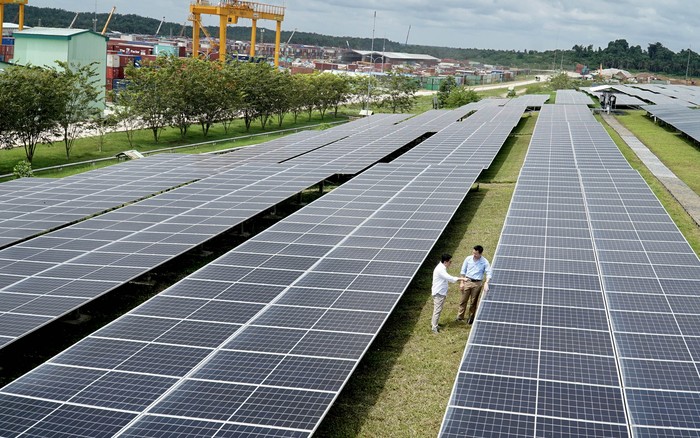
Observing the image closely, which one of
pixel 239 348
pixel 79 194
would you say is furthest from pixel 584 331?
pixel 79 194

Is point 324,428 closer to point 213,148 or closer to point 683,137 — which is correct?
point 213,148

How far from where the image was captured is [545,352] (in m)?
13.6

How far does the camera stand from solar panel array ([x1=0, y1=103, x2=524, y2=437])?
11.1 meters

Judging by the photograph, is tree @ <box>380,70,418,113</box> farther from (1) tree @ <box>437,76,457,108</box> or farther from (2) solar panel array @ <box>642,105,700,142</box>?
(2) solar panel array @ <box>642,105,700,142</box>

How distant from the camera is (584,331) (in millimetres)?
14555

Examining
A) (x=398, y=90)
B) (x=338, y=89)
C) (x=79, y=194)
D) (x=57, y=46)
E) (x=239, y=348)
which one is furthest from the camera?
(x=398, y=90)

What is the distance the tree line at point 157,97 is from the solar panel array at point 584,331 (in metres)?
34.5

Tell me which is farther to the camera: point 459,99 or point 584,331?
point 459,99

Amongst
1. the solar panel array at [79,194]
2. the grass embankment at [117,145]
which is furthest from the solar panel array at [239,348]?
the grass embankment at [117,145]

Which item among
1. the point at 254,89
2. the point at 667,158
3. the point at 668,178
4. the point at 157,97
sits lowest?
the point at 668,178

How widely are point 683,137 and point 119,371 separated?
2121 inches

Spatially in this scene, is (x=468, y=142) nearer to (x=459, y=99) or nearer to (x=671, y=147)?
(x=671, y=147)

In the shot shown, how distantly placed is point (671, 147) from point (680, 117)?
48.5 ft

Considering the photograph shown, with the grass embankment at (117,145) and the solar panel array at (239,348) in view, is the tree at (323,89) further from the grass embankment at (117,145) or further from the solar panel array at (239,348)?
the solar panel array at (239,348)
